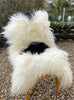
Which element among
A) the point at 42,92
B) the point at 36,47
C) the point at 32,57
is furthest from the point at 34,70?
the point at 42,92

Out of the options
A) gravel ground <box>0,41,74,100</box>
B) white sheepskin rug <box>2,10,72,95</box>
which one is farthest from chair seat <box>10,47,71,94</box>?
gravel ground <box>0,41,74,100</box>

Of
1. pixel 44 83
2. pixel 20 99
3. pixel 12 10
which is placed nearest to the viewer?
pixel 20 99

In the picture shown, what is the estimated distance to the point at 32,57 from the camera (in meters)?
1.11

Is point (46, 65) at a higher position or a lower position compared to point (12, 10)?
lower

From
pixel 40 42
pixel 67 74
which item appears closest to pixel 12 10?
pixel 40 42

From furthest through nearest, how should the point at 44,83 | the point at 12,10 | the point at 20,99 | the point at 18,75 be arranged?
the point at 12,10 → the point at 44,83 → the point at 20,99 → the point at 18,75

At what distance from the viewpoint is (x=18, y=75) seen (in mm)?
1024

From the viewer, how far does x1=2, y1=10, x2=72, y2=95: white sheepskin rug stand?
102cm

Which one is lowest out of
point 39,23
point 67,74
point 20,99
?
point 20,99

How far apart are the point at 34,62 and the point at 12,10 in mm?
2671

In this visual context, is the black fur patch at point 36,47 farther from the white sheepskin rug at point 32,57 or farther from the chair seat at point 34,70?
the chair seat at point 34,70

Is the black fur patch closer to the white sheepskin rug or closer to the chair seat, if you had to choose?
the white sheepskin rug

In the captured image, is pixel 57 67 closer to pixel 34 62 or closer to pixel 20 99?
pixel 34 62

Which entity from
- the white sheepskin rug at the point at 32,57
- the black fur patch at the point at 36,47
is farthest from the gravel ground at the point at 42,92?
the black fur patch at the point at 36,47
